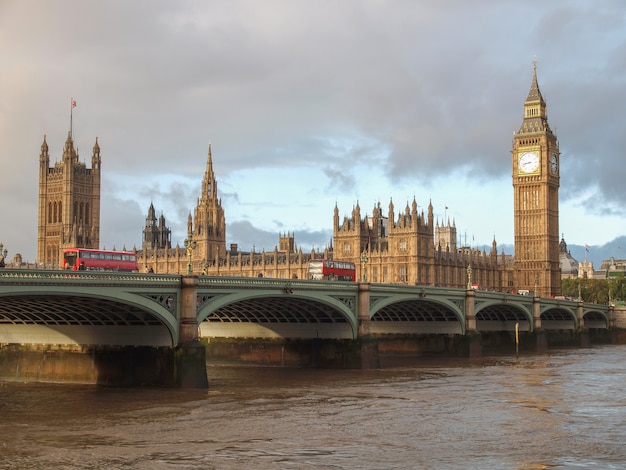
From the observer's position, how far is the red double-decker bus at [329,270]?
73.3 meters

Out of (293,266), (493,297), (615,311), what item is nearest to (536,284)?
(615,311)

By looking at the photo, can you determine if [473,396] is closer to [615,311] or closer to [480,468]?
[480,468]

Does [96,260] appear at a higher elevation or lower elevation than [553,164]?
lower

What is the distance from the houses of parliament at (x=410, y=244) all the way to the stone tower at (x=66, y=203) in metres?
0.30

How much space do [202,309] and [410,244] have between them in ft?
216

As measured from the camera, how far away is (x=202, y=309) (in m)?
45.2

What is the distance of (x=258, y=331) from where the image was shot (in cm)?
6059

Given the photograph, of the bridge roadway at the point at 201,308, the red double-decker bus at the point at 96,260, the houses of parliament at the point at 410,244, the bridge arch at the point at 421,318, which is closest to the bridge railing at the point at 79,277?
the bridge roadway at the point at 201,308

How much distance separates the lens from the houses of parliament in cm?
11038

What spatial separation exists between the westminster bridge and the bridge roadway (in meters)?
0.05

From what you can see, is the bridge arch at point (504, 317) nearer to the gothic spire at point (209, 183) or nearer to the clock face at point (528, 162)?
the clock face at point (528, 162)

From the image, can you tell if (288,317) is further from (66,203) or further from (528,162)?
(66,203)

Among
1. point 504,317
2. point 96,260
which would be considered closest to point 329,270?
point 504,317

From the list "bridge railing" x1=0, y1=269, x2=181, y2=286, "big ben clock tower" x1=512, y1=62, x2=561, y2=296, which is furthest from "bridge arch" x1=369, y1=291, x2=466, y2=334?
"big ben clock tower" x1=512, y1=62, x2=561, y2=296
